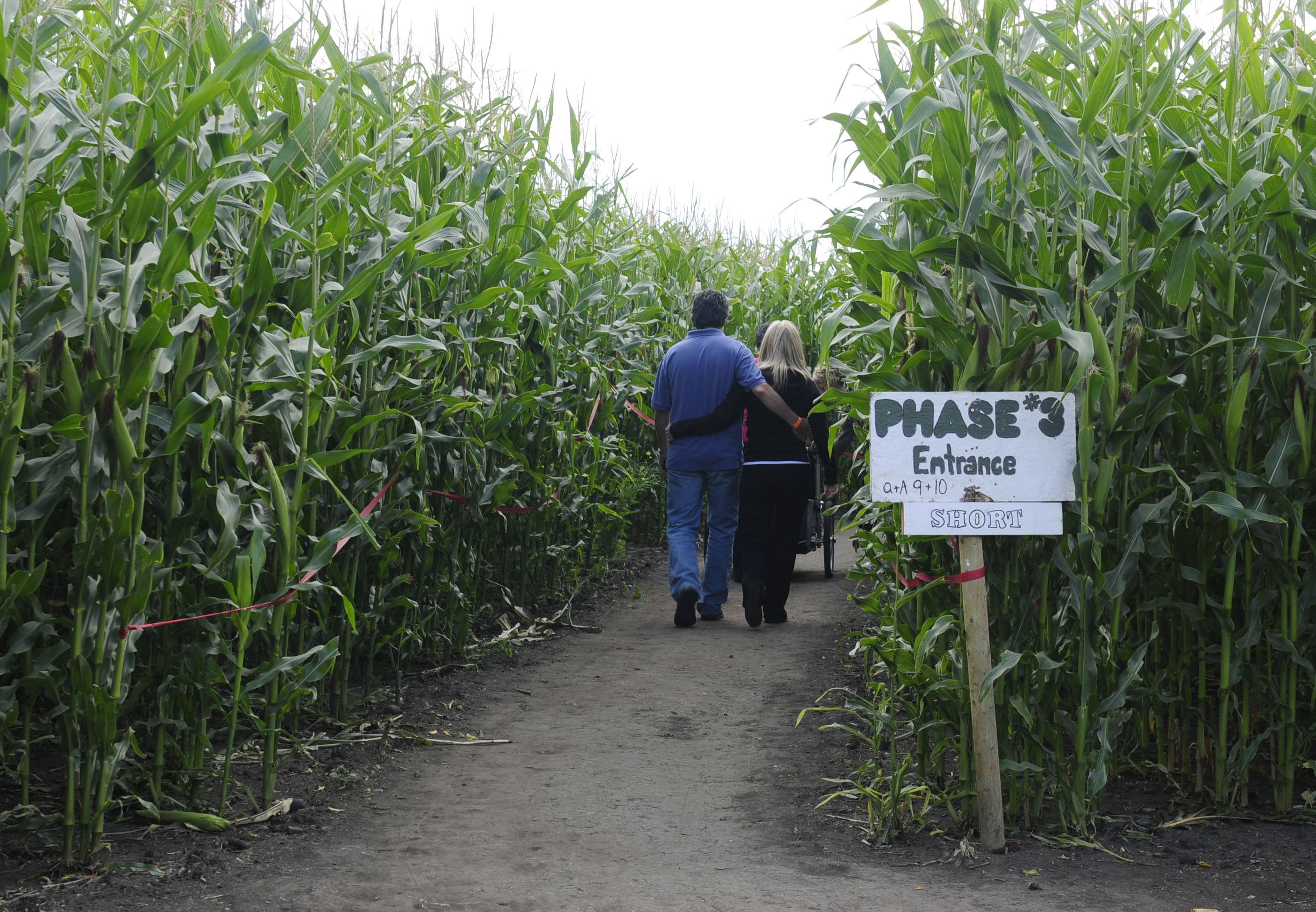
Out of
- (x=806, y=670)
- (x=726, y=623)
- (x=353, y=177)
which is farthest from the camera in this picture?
(x=726, y=623)

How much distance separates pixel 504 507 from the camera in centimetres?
646

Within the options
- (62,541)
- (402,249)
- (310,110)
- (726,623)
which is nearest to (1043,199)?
(402,249)

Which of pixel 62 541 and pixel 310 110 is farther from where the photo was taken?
pixel 310 110

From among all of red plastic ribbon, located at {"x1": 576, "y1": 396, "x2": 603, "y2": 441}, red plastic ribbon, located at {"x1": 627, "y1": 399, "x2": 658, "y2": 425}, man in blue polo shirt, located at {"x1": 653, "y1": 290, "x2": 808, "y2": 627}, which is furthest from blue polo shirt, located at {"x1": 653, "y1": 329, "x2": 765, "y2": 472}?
red plastic ribbon, located at {"x1": 627, "y1": 399, "x2": 658, "y2": 425}

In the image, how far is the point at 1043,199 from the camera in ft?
11.9

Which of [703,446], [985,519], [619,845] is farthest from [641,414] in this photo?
[985,519]

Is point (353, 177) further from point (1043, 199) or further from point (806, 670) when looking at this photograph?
point (806, 670)

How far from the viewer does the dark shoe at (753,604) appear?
7.37 metres

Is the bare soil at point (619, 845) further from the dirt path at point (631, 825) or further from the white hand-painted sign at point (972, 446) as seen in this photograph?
the white hand-painted sign at point (972, 446)

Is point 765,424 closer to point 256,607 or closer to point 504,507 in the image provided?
point 504,507

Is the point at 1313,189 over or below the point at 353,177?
below

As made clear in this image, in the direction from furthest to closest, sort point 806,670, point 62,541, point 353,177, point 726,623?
point 726,623 < point 806,670 < point 353,177 < point 62,541

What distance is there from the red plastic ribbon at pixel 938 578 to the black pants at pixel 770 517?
310cm

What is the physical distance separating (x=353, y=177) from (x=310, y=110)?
537mm
